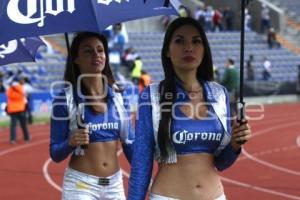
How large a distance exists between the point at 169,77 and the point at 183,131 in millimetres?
292

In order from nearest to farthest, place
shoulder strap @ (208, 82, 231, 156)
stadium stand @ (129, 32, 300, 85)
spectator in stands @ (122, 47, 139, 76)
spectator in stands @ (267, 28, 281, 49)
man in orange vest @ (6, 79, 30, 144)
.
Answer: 1. shoulder strap @ (208, 82, 231, 156)
2. man in orange vest @ (6, 79, 30, 144)
3. spectator in stands @ (122, 47, 139, 76)
4. stadium stand @ (129, 32, 300, 85)
5. spectator in stands @ (267, 28, 281, 49)

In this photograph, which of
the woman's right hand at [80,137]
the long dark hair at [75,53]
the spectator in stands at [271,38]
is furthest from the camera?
the spectator in stands at [271,38]

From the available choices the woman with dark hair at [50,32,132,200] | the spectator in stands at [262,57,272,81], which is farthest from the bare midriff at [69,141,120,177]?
the spectator in stands at [262,57,272,81]

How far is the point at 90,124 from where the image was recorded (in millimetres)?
4758

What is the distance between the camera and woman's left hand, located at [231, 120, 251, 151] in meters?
3.56

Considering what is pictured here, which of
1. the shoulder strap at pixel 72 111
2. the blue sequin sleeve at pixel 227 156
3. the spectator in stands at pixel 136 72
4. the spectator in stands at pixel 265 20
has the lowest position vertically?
the spectator in stands at pixel 136 72

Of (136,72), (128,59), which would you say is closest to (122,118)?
(136,72)

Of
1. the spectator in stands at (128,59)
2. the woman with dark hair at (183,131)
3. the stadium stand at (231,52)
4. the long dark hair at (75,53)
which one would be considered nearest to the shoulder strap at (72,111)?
the long dark hair at (75,53)

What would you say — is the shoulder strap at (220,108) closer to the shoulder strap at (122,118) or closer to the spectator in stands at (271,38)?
the shoulder strap at (122,118)

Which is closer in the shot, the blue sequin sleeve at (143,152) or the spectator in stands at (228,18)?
the blue sequin sleeve at (143,152)

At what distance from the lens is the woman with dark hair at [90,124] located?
468cm

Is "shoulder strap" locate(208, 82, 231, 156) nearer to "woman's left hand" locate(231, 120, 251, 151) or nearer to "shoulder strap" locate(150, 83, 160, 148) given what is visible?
"woman's left hand" locate(231, 120, 251, 151)

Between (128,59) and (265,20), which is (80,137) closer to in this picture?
(128,59)

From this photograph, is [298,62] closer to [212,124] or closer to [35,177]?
[35,177]
